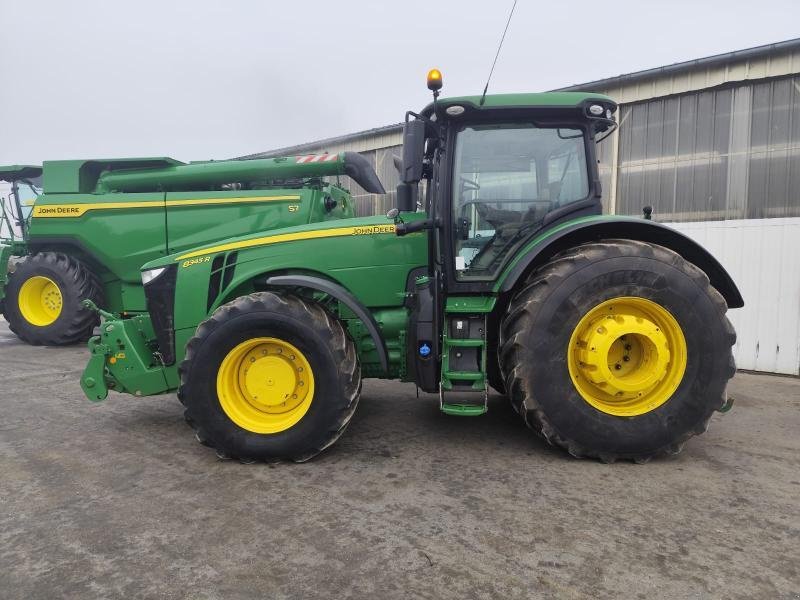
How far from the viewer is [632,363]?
125 inches

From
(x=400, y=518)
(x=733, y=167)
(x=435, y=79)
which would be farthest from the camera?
(x=733, y=167)

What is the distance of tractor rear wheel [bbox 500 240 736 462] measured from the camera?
302cm

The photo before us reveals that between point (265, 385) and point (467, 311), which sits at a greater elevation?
point (467, 311)

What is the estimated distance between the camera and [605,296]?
3035 mm

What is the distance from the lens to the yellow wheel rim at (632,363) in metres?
3.04

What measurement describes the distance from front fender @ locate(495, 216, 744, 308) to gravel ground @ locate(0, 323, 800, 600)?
42.7 inches

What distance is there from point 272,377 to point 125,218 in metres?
5.54

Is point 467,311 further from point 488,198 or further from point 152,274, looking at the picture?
point 152,274

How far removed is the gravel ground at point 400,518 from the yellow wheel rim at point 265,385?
0.29 meters

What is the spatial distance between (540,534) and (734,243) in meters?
5.67

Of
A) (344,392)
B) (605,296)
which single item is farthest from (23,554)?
(605,296)

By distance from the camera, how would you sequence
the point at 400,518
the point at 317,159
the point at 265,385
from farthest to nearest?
1. the point at 317,159
2. the point at 265,385
3. the point at 400,518

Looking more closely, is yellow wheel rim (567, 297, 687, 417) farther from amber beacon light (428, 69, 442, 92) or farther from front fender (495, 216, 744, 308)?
amber beacon light (428, 69, 442, 92)

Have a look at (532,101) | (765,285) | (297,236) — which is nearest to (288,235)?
(297,236)
